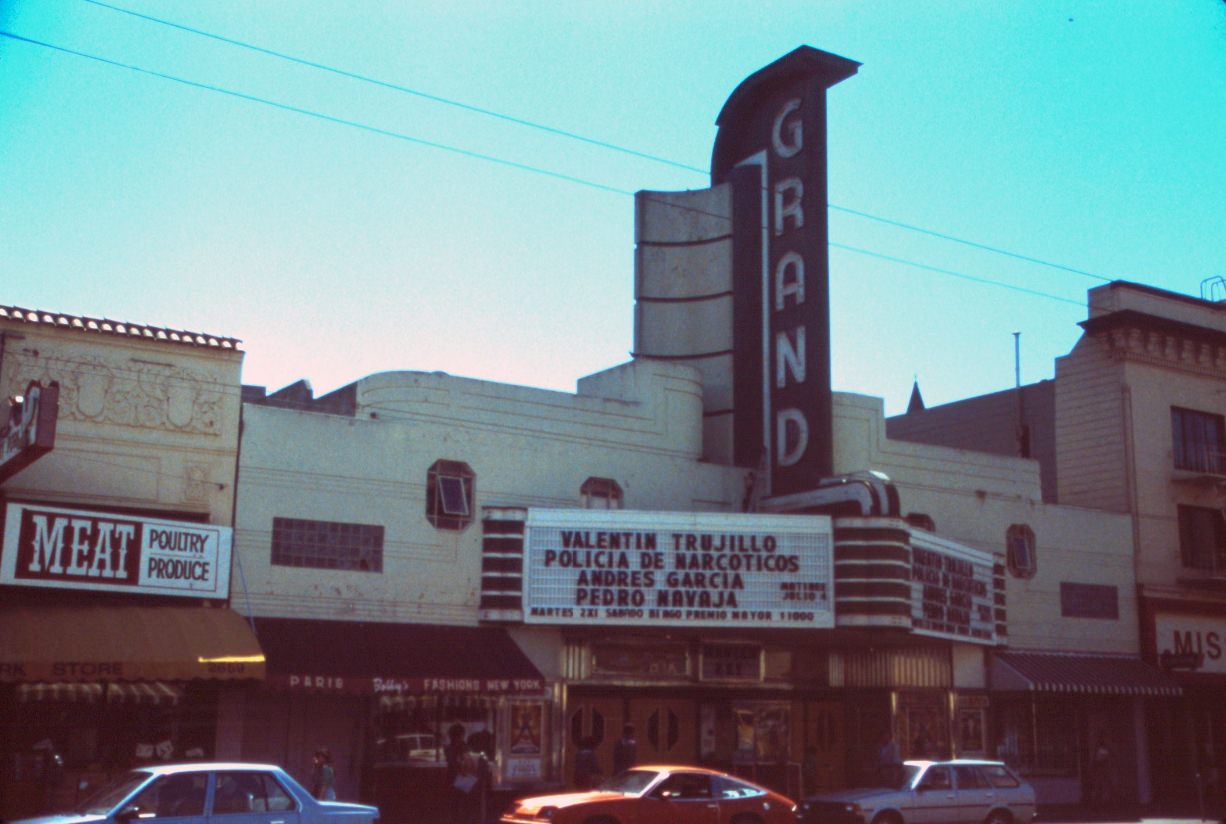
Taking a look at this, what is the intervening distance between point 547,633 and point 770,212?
11114 mm

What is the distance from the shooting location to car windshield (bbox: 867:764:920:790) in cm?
2256

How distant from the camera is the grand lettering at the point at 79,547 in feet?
66.0

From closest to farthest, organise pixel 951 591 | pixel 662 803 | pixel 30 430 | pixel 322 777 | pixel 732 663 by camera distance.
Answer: pixel 30 430 → pixel 662 803 → pixel 322 777 → pixel 732 663 → pixel 951 591

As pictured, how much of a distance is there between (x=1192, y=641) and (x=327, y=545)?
2345 centimetres

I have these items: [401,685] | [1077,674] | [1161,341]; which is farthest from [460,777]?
[1161,341]

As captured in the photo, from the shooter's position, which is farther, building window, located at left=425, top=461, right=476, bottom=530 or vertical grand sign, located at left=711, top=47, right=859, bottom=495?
vertical grand sign, located at left=711, top=47, right=859, bottom=495

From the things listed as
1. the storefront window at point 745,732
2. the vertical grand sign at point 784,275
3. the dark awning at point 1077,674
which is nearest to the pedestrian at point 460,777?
the storefront window at point 745,732

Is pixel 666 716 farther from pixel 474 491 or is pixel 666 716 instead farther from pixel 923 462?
pixel 923 462

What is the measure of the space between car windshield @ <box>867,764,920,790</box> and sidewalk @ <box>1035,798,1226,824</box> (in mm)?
6024

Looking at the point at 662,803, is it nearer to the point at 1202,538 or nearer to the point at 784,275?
the point at 784,275

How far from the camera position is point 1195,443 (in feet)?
121

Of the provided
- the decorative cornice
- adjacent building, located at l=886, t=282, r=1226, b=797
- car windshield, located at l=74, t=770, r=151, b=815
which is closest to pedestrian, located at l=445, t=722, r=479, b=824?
car windshield, located at l=74, t=770, r=151, b=815

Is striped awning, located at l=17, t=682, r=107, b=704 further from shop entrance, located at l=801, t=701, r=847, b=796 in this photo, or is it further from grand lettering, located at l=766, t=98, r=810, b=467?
shop entrance, located at l=801, t=701, r=847, b=796

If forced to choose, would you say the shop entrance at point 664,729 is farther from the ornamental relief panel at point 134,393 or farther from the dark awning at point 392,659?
the ornamental relief panel at point 134,393
